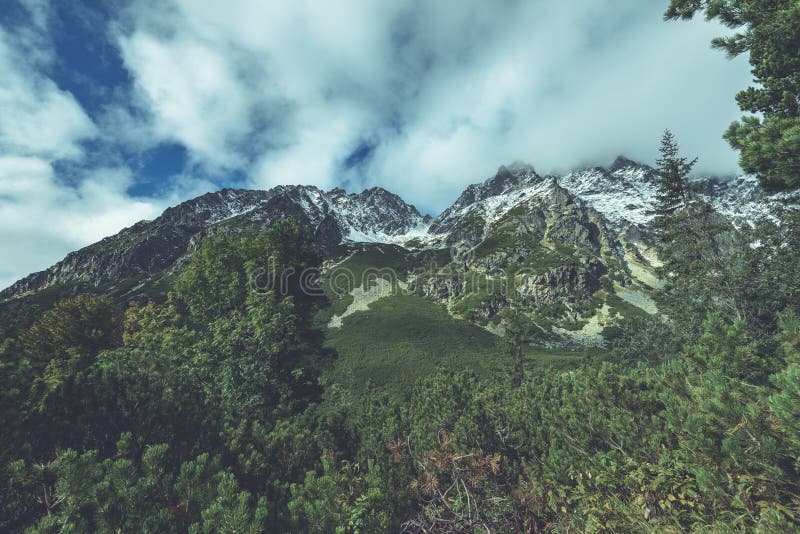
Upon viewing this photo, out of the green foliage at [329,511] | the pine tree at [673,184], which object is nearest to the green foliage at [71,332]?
the green foliage at [329,511]

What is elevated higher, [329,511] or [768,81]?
[768,81]

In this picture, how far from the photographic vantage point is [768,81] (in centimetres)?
1055

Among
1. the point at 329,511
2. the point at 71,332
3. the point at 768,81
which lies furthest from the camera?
the point at 71,332

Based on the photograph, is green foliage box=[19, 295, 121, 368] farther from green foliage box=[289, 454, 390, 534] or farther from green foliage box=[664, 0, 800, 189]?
green foliage box=[664, 0, 800, 189]

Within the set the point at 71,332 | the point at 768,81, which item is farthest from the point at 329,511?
the point at 71,332

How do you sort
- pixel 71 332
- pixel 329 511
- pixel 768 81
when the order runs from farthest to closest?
pixel 71 332
pixel 768 81
pixel 329 511

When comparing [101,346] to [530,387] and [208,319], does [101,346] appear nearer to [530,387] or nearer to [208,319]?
[208,319]

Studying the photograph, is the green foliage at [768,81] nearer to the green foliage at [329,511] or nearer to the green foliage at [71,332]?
the green foliage at [329,511]

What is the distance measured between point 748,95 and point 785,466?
1239 centimetres

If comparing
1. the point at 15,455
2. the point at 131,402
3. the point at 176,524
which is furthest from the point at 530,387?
the point at 15,455

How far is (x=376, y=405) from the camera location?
13711 millimetres

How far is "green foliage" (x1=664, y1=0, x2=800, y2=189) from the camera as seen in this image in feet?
29.6

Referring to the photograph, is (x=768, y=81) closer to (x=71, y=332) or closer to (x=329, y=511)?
(x=329, y=511)

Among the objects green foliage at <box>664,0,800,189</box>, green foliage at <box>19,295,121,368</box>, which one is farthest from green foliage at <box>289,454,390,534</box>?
green foliage at <box>19,295,121,368</box>
